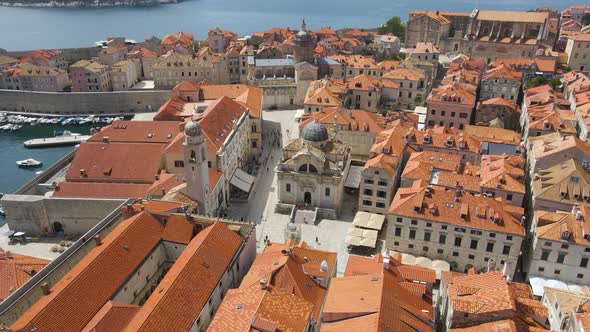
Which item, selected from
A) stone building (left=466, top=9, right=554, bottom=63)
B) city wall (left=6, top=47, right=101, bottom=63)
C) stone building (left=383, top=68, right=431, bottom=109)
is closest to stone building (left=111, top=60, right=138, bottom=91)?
city wall (left=6, top=47, right=101, bottom=63)

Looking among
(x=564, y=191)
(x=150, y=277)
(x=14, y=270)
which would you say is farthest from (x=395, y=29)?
(x=14, y=270)

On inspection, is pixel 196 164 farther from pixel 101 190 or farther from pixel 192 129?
pixel 101 190

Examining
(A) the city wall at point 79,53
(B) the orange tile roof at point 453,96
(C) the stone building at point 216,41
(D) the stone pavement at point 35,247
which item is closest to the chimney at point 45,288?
(D) the stone pavement at point 35,247

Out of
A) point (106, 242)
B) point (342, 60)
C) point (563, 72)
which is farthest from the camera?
point (342, 60)

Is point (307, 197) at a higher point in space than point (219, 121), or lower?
lower

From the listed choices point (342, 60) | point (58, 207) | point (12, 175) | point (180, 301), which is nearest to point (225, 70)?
point (342, 60)

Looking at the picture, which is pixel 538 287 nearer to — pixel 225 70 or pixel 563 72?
pixel 563 72
